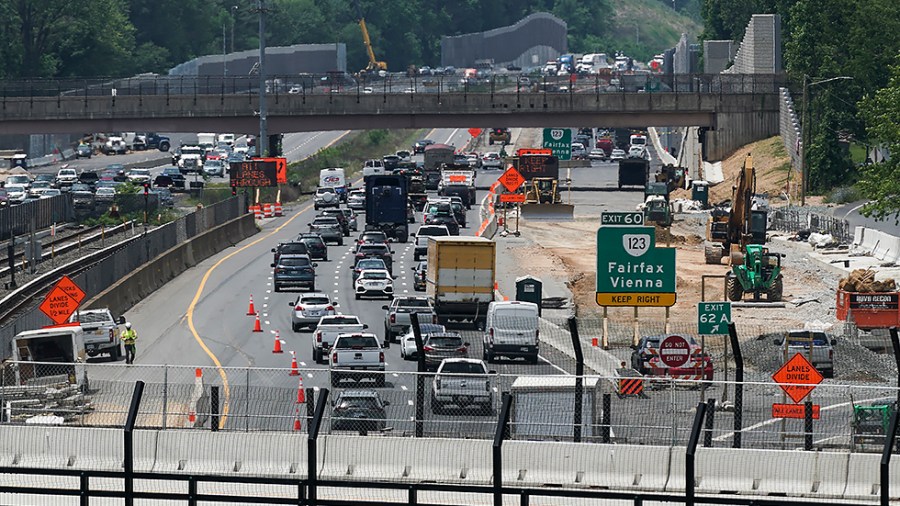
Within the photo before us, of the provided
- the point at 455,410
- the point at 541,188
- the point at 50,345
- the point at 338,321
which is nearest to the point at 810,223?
the point at 541,188

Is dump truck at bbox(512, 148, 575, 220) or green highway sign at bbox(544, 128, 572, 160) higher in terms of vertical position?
→ green highway sign at bbox(544, 128, 572, 160)

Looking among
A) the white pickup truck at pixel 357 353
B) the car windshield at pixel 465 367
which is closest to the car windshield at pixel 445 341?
the white pickup truck at pixel 357 353

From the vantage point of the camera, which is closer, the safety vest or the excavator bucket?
the safety vest

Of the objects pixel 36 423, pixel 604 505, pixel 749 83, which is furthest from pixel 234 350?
pixel 749 83

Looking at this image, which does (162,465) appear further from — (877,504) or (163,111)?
(163,111)

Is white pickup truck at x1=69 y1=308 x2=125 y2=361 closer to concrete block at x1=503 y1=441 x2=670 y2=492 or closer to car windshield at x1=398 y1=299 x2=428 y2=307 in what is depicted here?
car windshield at x1=398 y1=299 x2=428 y2=307

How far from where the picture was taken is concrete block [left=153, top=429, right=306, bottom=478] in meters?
31.8

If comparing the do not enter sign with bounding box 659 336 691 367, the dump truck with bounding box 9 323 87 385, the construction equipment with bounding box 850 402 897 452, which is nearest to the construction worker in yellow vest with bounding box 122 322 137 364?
the dump truck with bounding box 9 323 87 385

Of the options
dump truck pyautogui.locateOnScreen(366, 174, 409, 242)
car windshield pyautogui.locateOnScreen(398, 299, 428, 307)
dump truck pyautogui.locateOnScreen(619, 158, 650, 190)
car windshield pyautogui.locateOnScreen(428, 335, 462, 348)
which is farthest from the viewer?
dump truck pyautogui.locateOnScreen(619, 158, 650, 190)

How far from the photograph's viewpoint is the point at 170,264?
81.2m

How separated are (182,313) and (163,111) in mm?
66306

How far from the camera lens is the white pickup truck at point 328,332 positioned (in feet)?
178

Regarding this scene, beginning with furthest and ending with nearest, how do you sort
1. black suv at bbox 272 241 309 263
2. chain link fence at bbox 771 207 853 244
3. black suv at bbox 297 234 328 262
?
chain link fence at bbox 771 207 853 244, black suv at bbox 297 234 328 262, black suv at bbox 272 241 309 263

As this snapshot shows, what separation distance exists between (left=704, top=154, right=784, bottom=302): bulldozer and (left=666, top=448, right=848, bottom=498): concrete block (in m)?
41.7
